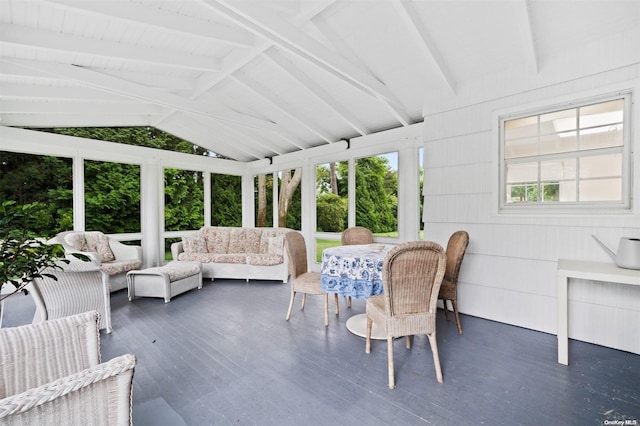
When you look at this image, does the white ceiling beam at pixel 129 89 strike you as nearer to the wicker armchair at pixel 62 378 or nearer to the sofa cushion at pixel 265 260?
the sofa cushion at pixel 265 260

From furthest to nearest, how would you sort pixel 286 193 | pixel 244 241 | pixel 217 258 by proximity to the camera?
pixel 286 193
pixel 244 241
pixel 217 258

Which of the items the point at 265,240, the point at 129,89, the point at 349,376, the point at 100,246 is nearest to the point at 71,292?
the point at 100,246

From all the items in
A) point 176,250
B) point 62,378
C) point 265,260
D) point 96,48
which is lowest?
point 265,260

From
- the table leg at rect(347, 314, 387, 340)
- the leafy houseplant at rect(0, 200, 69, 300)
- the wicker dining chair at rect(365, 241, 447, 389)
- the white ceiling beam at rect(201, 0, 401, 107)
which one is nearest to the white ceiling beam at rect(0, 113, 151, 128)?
the white ceiling beam at rect(201, 0, 401, 107)

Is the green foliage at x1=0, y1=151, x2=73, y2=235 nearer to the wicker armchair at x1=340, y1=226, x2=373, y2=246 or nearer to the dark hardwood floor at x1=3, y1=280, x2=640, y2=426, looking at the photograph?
the dark hardwood floor at x1=3, y1=280, x2=640, y2=426

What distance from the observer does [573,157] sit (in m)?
2.92

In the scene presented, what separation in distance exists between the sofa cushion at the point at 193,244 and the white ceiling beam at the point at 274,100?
9.59 ft

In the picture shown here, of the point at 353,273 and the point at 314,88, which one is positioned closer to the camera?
the point at 353,273

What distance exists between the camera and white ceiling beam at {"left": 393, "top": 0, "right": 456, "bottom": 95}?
2.48 metres

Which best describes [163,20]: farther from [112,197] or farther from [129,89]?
[112,197]

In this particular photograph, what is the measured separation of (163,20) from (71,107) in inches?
125

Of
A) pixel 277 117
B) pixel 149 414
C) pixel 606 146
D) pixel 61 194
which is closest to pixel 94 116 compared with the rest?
pixel 61 194

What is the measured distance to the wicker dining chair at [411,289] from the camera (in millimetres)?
2061

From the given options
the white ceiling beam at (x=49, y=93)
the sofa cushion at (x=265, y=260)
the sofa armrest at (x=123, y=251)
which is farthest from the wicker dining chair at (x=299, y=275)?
the white ceiling beam at (x=49, y=93)
